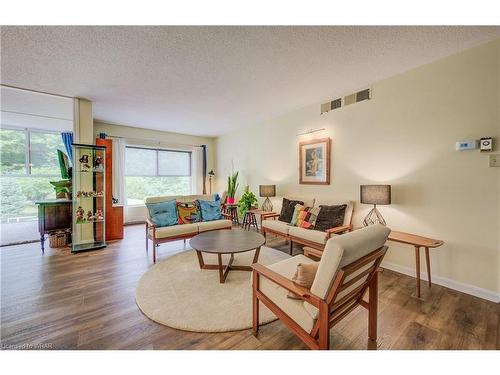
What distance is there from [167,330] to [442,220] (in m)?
3.22

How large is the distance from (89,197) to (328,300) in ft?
14.5

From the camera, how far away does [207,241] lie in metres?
2.76

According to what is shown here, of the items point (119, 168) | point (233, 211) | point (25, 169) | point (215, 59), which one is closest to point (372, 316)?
point (215, 59)

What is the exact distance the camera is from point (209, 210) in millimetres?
4055

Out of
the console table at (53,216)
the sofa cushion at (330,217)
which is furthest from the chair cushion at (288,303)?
the console table at (53,216)

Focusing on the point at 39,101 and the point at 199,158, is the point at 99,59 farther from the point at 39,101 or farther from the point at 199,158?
the point at 199,158

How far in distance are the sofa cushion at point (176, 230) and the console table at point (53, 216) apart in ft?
6.97

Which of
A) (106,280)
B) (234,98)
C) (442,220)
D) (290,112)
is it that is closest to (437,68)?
(442,220)

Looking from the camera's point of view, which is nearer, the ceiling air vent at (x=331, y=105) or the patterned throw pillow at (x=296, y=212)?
the ceiling air vent at (x=331, y=105)

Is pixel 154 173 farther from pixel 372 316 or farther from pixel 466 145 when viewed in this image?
pixel 466 145

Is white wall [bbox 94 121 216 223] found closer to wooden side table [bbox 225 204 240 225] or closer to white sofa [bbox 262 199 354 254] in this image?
wooden side table [bbox 225 204 240 225]

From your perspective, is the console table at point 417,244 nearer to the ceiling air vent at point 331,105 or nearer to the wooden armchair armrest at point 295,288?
the wooden armchair armrest at point 295,288

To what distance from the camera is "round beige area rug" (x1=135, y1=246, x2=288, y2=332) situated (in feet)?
5.80

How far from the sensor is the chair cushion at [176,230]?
3.20 meters
